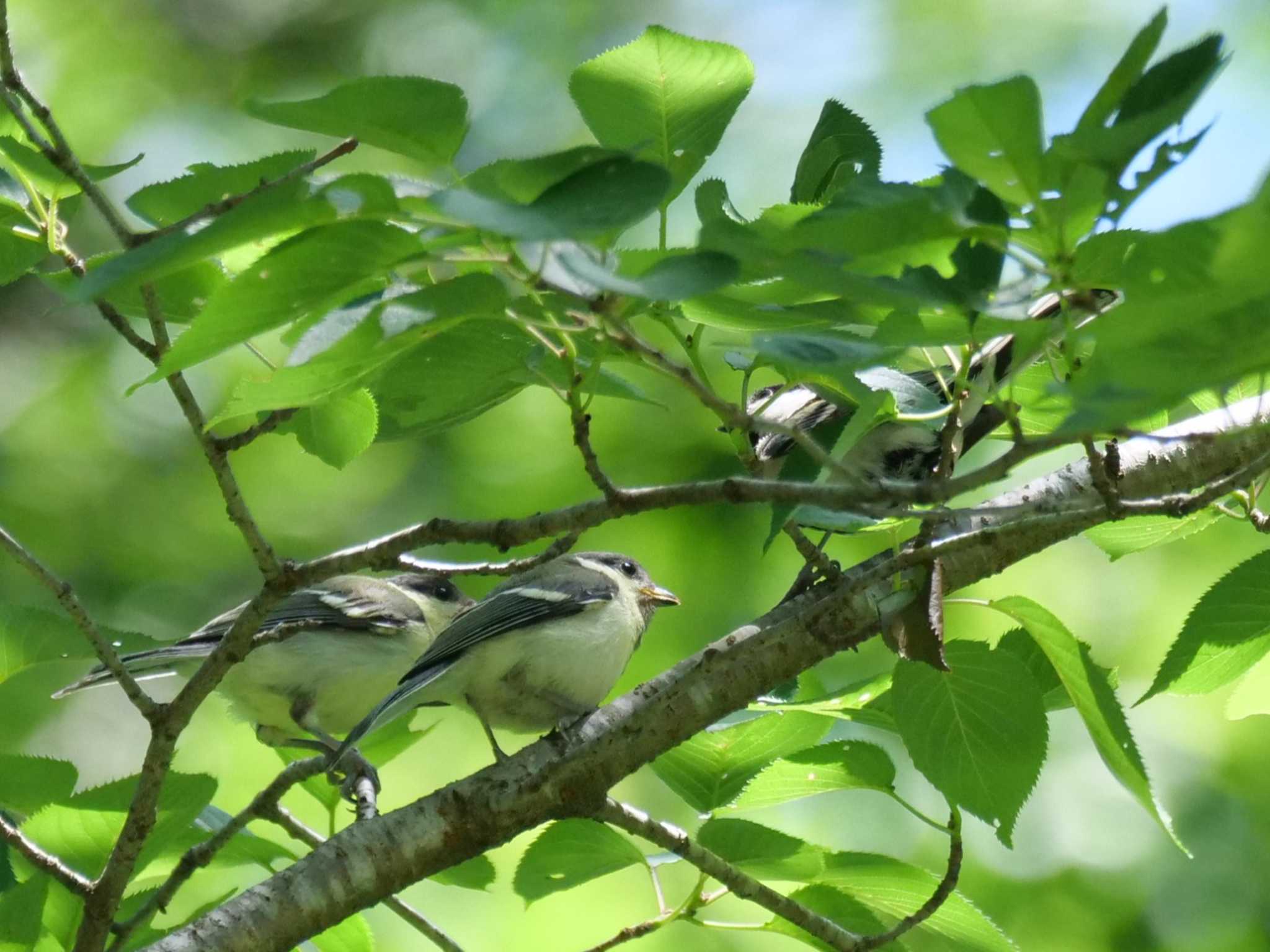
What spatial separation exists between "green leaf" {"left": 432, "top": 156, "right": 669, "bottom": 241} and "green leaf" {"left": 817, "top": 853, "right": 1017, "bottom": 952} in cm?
149

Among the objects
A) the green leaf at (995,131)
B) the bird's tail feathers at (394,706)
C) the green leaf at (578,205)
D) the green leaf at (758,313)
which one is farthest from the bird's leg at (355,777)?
the green leaf at (995,131)

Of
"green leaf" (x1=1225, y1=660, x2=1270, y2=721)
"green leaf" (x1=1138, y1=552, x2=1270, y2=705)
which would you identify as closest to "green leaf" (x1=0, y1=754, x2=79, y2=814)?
"green leaf" (x1=1138, y1=552, x2=1270, y2=705)

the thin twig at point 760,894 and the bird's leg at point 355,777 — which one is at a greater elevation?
the bird's leg at point 355,777

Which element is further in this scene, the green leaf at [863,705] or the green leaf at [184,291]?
the green leaf at [863,705]

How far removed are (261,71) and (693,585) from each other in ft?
13.3

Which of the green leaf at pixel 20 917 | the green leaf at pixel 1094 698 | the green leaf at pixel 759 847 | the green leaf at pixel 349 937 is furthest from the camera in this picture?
the green leaf at pixel 349 937

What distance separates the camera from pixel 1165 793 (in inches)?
188

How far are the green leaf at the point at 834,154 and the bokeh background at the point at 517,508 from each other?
2096 mm

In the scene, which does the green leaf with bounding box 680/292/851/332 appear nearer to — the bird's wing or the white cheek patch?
the bird's wing

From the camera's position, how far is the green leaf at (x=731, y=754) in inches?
90.4

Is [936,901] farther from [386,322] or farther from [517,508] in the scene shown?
[517,508]

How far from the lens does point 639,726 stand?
235cm

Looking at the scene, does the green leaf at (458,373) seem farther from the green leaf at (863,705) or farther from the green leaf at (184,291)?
the green leaf at (863,705)

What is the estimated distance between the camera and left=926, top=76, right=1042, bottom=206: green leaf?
1040mm
